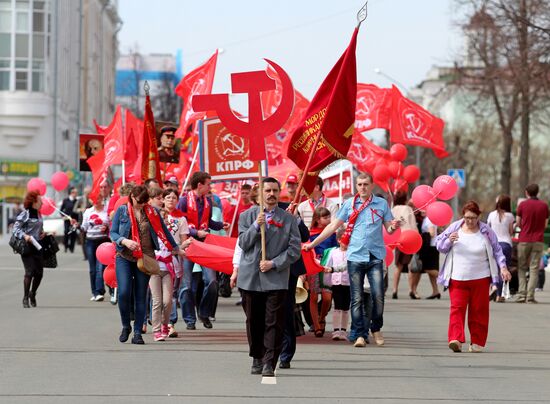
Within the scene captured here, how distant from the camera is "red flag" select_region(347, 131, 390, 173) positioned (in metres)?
25.9

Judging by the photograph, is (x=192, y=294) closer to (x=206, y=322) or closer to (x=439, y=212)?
(x=206, y=322)

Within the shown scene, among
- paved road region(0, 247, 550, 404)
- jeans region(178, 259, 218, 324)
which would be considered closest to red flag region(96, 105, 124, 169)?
paved road region(0, 247, 550, 404)

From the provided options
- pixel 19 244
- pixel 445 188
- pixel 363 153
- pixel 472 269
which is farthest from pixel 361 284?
pixel 363 153

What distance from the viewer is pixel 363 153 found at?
26172 millimetres

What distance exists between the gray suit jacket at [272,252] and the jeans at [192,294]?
4.26m

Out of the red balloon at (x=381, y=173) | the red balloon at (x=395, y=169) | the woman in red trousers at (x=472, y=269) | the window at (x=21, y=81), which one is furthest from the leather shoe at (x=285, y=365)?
the window at (x=21, y=81)

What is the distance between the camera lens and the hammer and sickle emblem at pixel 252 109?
12.2 meters

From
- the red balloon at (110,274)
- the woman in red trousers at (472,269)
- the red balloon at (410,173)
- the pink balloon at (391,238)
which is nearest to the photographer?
the woman in red trousers at (472,269)

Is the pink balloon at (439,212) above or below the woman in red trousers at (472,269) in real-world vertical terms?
above

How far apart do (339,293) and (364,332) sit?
75 cm

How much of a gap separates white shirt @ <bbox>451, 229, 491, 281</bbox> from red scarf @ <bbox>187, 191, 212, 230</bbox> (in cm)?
303

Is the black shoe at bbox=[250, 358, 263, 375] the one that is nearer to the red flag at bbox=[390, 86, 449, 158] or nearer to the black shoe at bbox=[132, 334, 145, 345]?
the black shoe at bbox=[132, 334, 145, 345]

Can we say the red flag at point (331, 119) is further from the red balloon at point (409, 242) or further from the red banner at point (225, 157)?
the red banner at point (225, 157)

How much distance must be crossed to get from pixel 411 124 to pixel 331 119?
37.5 ft
